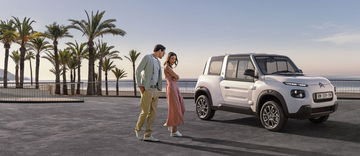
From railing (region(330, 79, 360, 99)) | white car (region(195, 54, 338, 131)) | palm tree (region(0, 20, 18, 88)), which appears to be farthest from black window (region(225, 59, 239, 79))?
palm tree (region(0, 20, 18, 88))

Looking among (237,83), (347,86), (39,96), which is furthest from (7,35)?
(237,83)

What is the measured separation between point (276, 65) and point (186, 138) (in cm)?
327

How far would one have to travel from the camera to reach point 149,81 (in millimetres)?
6758

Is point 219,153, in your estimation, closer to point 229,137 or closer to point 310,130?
point 229,137

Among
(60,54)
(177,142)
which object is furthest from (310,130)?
(60,54)

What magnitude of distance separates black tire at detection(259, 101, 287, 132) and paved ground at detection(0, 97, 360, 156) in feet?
0.57

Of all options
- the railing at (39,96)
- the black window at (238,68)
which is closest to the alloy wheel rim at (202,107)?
the black window at (238,68)

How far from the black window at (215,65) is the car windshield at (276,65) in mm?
1219

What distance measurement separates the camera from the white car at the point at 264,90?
7656mm

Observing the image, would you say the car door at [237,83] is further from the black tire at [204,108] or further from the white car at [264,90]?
the black tire at [204,108]

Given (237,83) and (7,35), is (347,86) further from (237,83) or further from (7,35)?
(7,35)

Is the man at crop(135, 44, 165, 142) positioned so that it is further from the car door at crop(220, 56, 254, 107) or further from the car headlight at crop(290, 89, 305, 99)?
the car headlight at crop(290, 89, 305, 99)

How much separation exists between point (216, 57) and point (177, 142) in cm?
370

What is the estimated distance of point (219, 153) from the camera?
19.4 feet
